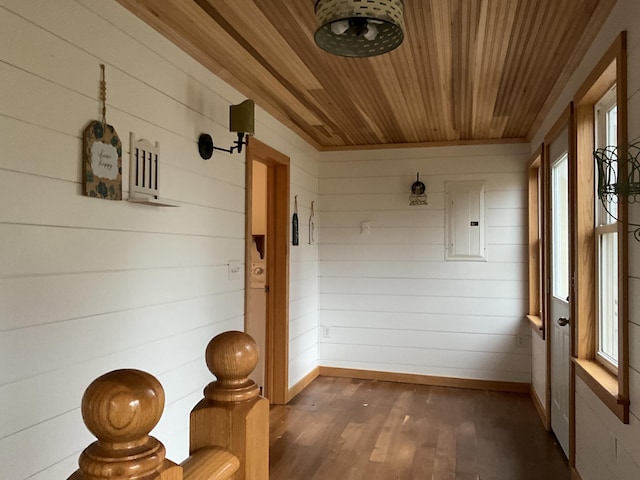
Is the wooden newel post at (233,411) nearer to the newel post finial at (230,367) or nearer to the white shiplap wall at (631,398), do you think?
the newel post finial at (230,367)

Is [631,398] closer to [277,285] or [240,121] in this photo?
[240,121]

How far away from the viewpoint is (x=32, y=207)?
1692 millimetres

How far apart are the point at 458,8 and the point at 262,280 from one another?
279 cm

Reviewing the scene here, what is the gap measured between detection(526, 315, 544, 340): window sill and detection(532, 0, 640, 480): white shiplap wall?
1.24 meters

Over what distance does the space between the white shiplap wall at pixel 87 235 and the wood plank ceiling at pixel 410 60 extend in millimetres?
225

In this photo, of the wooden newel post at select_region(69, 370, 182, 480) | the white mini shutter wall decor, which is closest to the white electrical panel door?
the white mini shutter wall decor

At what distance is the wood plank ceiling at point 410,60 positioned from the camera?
228cm

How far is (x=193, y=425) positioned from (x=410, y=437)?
3.00 metres

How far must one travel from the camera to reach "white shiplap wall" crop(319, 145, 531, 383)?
473 centimetres

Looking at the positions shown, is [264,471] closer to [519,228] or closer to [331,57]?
[331,57]

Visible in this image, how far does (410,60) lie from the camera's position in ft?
9.38

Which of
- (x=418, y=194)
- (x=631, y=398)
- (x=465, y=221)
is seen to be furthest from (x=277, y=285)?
(x=631, y=398)

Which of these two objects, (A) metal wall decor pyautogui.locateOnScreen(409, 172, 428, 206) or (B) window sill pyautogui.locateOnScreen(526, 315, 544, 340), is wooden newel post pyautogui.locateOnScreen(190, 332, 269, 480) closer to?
(B) window sill pyautogui.locateOnScreen(526, 315, 544, 340)

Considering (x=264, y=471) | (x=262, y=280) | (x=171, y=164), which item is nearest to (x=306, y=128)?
(x=262, y=280)
